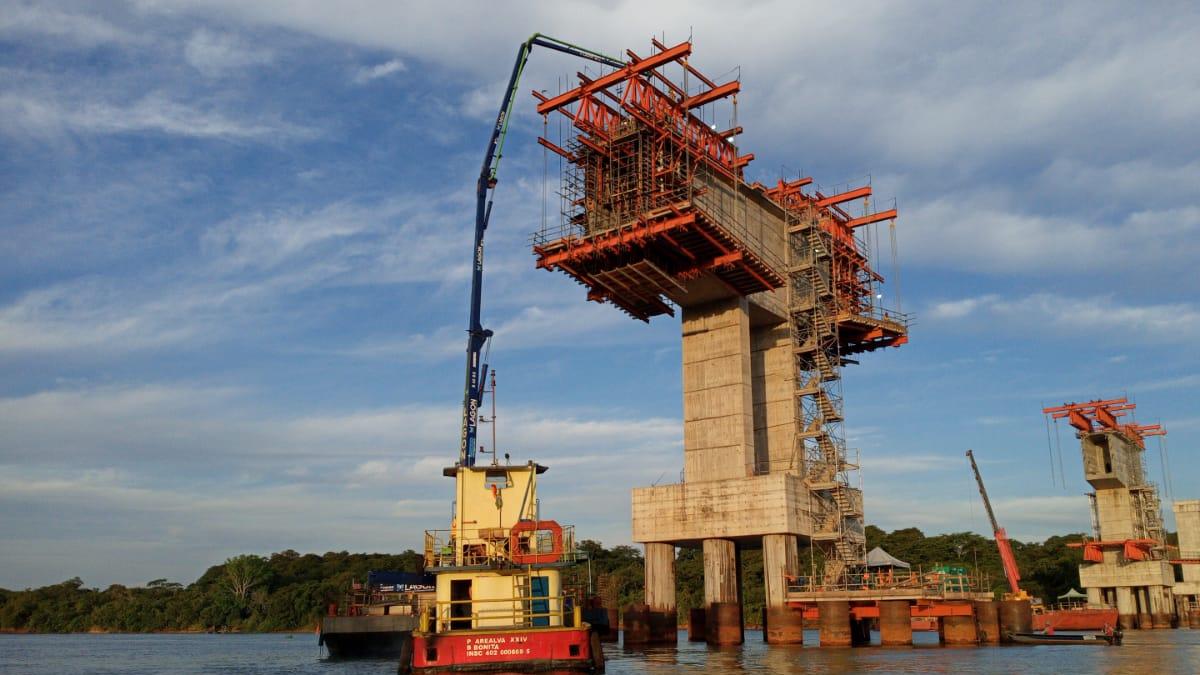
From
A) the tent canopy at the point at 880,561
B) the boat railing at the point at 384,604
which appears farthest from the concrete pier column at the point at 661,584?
the boat railing at the point at 384,604

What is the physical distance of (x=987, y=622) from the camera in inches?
1977

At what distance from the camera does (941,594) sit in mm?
48312

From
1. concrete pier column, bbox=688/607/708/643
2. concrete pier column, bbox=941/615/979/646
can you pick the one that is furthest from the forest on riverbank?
concrete pier column, bbox=941/615/979/646

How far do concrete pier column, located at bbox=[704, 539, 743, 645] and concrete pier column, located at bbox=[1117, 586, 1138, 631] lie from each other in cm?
4561

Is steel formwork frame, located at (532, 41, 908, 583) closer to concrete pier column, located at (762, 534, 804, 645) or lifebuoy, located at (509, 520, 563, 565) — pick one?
concrete pier column, located at (762, 534, 804, 645)

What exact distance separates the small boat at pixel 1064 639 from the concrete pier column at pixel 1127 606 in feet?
91.6

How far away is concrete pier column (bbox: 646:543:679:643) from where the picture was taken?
53531mm

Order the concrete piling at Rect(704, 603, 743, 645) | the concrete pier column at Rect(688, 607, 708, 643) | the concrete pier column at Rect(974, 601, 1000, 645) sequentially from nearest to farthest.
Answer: the concrete pier column at Rect(974, 601, 1000, 645), the concrete piling at Rect(704, 603, 743, 645), the concrete pier column at Rect(688, 607, 708, 643)

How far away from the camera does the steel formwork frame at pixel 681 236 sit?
51.2 metres

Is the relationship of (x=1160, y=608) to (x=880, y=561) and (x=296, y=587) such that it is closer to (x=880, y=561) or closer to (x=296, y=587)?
(x=880, y=561)

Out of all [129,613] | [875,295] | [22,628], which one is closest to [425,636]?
[875,295]

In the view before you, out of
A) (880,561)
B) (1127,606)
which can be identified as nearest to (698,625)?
(880,561)

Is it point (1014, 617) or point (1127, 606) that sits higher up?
point (1014, 617)

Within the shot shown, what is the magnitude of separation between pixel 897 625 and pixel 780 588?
230 inches
